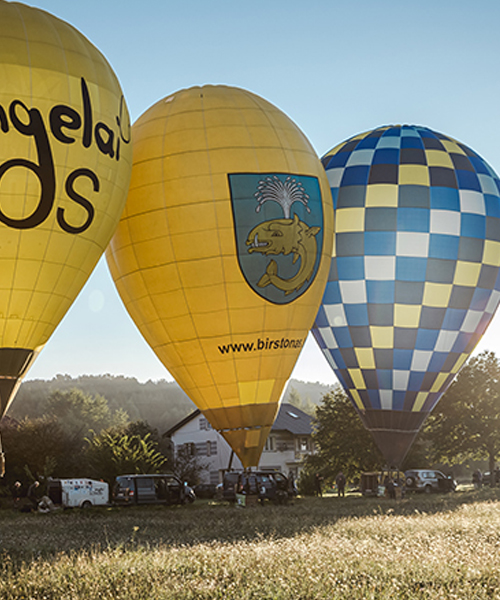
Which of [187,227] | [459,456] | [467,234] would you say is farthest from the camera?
[459,456]

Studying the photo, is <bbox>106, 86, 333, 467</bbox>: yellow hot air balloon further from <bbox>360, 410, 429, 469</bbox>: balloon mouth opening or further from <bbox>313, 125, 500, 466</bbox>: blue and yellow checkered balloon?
<bbox>360, 410, 429, 469</bbox>: balloon mouth opening

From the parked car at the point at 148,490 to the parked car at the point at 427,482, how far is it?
13.1 m

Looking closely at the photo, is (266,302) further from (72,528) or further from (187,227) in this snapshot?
(72,528)

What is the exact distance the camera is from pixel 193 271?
15820mm

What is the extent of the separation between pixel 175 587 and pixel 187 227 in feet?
30.1

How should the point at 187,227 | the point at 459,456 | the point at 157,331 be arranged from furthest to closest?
1. the point at 459,456
2. the point at 157,331
3. the point at 187,227

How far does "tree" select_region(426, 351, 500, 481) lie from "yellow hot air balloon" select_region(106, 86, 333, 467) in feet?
86.0

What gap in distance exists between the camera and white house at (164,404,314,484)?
4928cm

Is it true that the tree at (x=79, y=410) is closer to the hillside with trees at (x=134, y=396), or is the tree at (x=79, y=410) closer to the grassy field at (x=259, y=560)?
the hillside with trees at (x=134, y=396)

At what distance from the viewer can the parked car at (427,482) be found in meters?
33.8

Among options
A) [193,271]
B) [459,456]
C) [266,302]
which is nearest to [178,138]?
[193,271]

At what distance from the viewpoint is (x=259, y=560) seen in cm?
920

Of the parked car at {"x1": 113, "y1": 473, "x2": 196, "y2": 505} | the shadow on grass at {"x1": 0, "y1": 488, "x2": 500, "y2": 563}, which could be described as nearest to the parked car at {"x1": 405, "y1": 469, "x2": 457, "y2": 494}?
the parked car at {"x1": 113, "y1": 473, "x2": 196, "y2": 505}

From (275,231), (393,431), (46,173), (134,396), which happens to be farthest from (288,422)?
(134,396)
